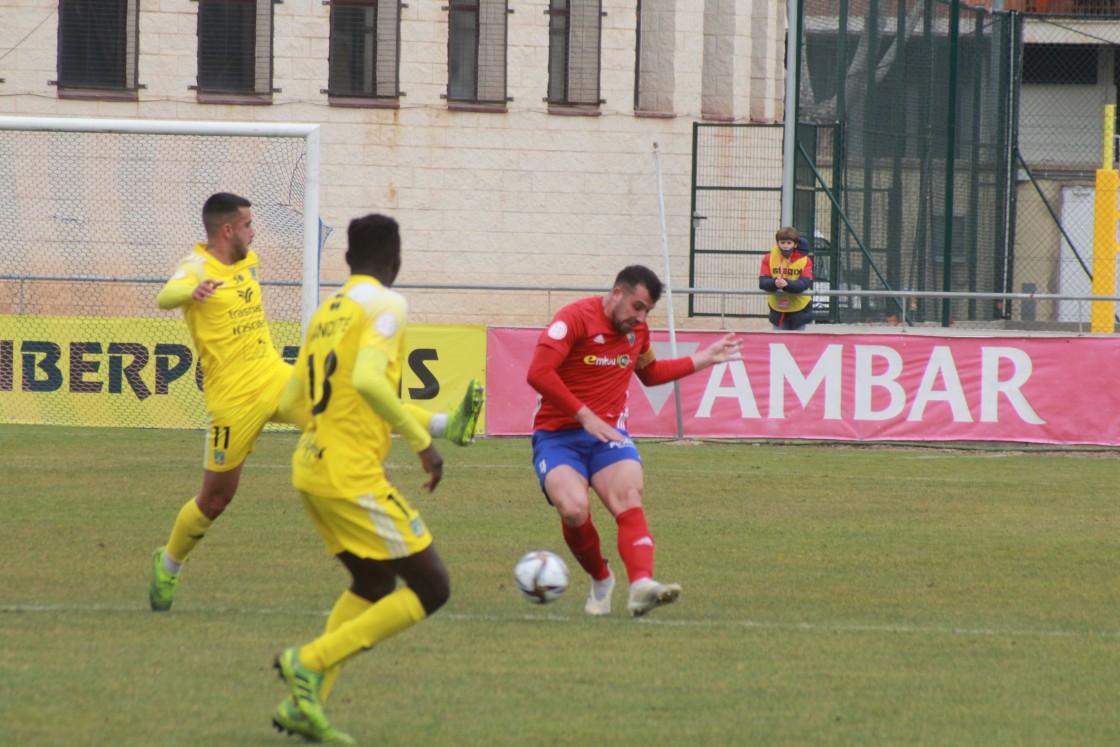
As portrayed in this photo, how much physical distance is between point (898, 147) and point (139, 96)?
1209 cm

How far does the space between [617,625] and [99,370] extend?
10.3 meters

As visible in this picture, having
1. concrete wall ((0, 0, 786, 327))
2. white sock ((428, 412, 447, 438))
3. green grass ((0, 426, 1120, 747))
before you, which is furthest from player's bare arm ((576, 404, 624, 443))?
concrete wall ((0, 0, 786, 327))

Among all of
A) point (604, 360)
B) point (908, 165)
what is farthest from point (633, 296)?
point (908, 165)

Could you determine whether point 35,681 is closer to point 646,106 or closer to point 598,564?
point 598,564

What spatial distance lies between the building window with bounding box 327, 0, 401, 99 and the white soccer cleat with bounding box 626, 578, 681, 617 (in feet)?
64.7

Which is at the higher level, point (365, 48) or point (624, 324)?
point (365, 48)

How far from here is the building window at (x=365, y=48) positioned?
26.0 m

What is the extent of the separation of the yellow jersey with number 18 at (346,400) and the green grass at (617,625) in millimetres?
907

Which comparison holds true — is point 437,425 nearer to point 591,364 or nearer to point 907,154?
point 591,364

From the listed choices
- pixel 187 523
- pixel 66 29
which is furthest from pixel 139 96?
pixel 187 523

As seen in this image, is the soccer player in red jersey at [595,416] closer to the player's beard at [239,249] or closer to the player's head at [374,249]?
the player's beard at [239,249]

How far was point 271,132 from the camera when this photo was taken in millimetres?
12445

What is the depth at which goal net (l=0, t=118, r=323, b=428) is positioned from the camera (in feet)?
54.0

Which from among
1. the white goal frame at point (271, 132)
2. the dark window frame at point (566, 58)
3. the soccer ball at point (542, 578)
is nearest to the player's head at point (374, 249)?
the soccer ball at point (542, 578)
